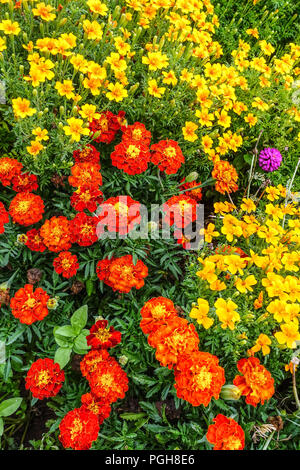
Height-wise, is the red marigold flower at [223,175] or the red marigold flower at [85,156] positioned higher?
the red marigold flower at [223,175]

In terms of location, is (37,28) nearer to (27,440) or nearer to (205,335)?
(205,335)

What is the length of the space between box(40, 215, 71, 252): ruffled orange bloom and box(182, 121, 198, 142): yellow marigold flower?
0.92 m

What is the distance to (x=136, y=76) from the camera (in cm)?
263

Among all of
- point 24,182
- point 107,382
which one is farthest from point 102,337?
point 24,182

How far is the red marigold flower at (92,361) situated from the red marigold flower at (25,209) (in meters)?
0.76

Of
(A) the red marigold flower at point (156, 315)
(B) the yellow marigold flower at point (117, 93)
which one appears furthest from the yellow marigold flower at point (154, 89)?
(A) the red marigold flower at point (156, 315)

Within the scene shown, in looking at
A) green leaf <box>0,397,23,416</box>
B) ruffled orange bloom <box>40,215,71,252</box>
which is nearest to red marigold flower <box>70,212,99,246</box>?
ruffled orange bloom <box>40,215,71,252</box>

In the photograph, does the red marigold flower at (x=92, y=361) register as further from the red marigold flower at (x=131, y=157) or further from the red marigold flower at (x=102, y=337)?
the red marigold flower at (x=131, y=157)

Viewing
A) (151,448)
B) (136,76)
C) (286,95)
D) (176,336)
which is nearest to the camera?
(176,336)

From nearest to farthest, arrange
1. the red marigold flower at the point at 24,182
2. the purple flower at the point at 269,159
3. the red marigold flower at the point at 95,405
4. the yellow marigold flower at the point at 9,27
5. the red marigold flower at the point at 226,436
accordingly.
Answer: the red marigold flower at the point at 226,436
the red marigold flower at the point at 95,405
the yellow marigold flower at the point at 9,27
the red marigold flower at the point at 24,182
the purple flower at the point at 269,159

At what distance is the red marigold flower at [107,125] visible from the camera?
87.9 inches

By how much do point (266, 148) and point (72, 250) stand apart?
1.62 m

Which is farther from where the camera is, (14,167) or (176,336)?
(14,167)

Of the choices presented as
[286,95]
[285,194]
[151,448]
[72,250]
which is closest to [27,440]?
[151,448]
